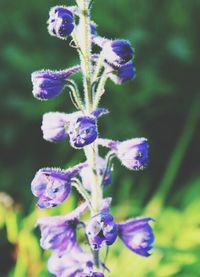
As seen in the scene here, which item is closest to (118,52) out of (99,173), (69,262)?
(99,173)

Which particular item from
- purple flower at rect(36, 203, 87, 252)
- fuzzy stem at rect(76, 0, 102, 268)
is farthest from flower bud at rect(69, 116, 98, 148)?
purple flower at rect(36, 203, 87, 252)

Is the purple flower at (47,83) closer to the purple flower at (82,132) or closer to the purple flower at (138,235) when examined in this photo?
the purple flower at (82,132)

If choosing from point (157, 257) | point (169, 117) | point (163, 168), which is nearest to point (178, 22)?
point (169, 117)

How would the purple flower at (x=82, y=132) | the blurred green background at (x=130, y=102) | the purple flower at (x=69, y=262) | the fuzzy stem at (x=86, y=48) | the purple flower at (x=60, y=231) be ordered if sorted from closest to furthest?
the purple flower at (x=82, y=132), the fuzzy stem at (x=86, y=48), the purple flower at (x=60, y=231), the purple flower at (x=69, y=262), the blurred green background at (x=130, y=102)

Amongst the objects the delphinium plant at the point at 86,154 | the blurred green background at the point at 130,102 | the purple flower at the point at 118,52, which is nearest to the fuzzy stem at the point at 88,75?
the delphinium plant at the point at 86,154

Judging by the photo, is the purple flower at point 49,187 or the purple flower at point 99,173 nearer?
the purple flower at point 49,187

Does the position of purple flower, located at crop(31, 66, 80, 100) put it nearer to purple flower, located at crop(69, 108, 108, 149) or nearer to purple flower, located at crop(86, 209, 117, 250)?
purple flower, located at crop(69, 108, 108, 149)

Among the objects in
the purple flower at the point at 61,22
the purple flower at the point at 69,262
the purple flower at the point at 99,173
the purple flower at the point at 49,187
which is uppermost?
the purple flower at the point at 61,22

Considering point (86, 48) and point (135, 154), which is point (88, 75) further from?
point (135, 154)
